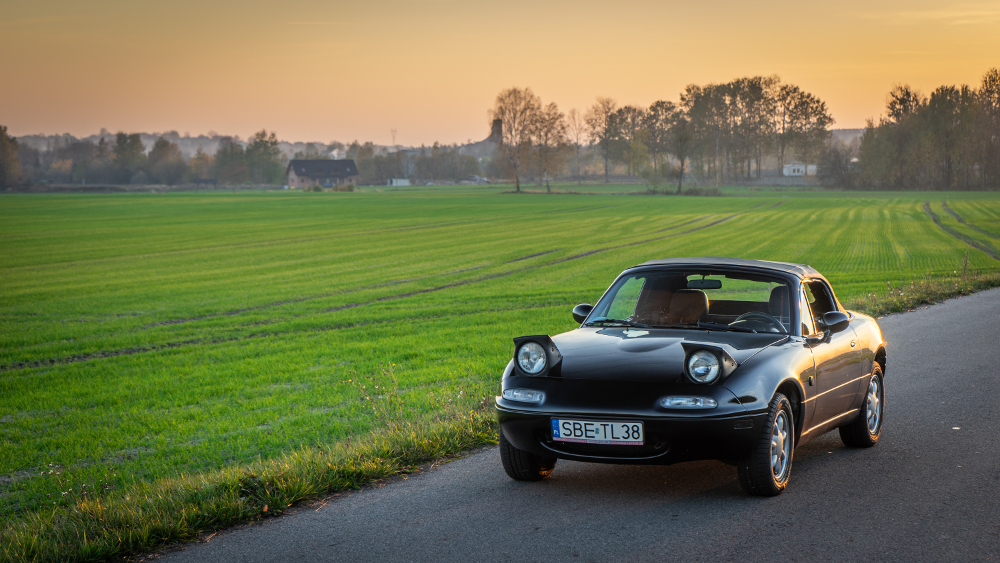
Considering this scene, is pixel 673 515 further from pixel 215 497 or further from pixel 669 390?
pixel 215 497

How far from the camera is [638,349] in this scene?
583cm

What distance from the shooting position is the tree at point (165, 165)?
6914 inches

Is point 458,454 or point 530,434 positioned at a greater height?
point 530,434

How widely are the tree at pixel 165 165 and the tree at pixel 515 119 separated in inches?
3265

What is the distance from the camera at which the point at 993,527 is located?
16.4 ft

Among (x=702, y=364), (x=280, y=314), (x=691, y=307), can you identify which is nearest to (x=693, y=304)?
(x=691, y=307)

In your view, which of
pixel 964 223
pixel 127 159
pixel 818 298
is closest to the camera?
pixel 818 298

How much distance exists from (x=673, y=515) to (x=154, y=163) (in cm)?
18914

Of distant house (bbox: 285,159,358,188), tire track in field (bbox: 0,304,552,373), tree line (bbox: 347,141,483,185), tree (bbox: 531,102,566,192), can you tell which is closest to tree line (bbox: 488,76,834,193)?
tree (bbox: 531,102,566,192)

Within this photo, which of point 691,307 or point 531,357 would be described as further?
point 691,307

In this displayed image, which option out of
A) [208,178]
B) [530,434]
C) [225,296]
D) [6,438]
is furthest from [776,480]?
[208,178]

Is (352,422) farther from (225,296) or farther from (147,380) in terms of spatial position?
(225,296)

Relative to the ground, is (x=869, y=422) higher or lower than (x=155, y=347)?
higher

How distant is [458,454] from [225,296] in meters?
16.8
